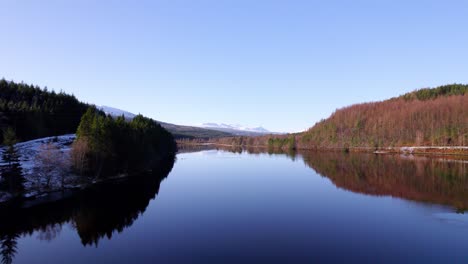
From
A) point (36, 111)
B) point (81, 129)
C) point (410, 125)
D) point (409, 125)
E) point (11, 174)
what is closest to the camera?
point (11, 174)

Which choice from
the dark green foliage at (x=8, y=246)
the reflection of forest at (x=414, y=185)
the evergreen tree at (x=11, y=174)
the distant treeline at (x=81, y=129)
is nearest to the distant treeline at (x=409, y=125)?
the reflection of forest at (x=414, y=185)

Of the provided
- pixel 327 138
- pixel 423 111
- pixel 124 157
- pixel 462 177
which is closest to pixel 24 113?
pixel 124 157

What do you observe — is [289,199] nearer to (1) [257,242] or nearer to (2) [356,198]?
(2) [356,198]

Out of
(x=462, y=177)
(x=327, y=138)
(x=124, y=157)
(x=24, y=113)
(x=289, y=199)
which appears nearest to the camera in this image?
(x=289, y=199)

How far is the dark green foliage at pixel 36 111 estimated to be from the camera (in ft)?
235

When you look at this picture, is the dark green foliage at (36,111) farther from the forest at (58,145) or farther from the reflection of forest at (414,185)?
the reflection of forest at (414,185)

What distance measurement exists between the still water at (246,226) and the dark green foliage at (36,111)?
131 feet

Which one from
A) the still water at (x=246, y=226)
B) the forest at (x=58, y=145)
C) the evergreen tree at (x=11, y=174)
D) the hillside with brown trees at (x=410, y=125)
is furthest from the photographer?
the hillside with brown trees at (x=410, y=125)

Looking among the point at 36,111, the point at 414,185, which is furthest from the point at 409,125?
the point at 36,111

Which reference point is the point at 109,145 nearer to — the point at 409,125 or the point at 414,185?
the point at 414,185

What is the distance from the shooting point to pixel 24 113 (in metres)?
73.8

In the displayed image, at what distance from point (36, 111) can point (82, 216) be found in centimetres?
5901

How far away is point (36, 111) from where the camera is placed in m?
77.9

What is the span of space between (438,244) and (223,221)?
18081mm
